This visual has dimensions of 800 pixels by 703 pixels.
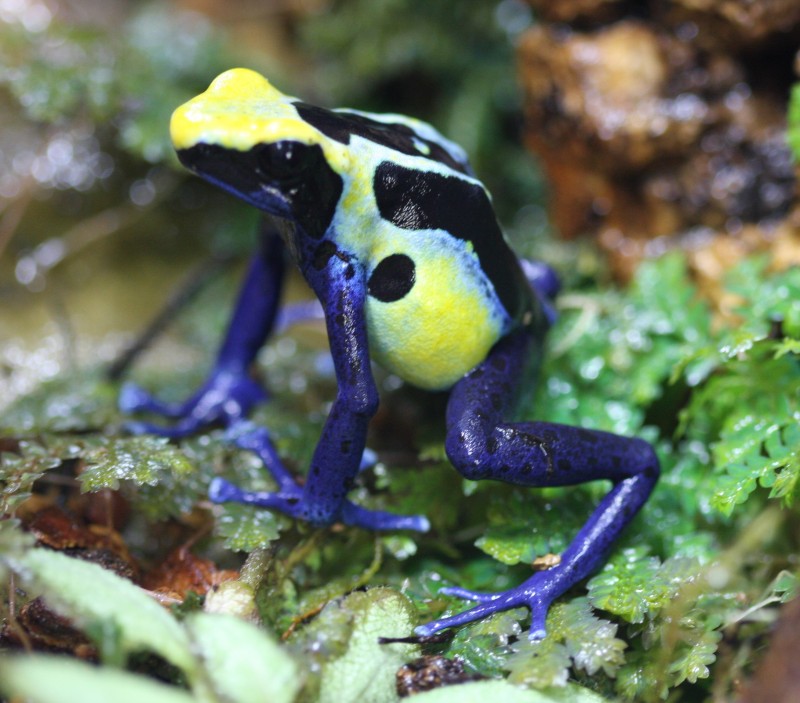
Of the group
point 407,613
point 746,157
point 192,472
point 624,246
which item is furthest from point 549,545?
point 746,157

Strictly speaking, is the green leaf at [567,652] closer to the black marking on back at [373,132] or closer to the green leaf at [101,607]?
the green leaf at [101,607]

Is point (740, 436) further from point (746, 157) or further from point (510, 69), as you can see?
point (510, 69)

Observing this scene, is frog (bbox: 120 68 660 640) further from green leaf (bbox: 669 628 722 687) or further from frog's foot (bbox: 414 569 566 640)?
green leaf (bbox: 669 628 722 687)

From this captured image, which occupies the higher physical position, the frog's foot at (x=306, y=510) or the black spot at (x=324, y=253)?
the black spot at (x=324, y=253)

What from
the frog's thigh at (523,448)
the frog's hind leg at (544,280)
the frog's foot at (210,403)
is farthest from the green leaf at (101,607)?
the frog's hind leg at (544,280)

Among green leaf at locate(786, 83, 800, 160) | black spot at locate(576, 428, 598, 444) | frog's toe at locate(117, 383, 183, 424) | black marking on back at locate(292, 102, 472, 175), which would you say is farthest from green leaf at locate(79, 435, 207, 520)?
green leaf at locate(786, 83, 800, 160)

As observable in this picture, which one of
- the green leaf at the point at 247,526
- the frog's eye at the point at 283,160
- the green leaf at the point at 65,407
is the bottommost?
the green leaf at the point at 65,407

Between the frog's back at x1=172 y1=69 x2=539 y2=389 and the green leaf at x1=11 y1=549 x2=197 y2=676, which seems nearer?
the green leaf at x1=11 y1=549 x2=197 y2=676

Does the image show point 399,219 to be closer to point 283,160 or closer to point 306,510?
point 283,160
